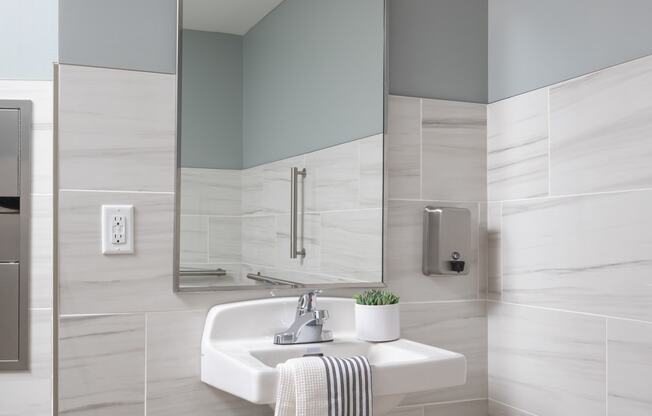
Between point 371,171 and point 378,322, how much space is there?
0.45 m

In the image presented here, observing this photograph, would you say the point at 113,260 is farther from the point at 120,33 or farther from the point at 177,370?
the point at 120,33

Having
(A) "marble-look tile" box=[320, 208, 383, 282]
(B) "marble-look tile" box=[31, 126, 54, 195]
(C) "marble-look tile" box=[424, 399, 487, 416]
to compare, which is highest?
(B) "marble-look tile" box=[31, 126, 54, 195]

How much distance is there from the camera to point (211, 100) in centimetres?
177

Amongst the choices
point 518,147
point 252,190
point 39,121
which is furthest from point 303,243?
point 39,121

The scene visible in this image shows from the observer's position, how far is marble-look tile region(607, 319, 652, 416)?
157cm

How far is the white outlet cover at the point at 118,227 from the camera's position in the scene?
1.68m

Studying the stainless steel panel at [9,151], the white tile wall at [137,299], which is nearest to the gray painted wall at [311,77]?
the white tile wall at [137,299]

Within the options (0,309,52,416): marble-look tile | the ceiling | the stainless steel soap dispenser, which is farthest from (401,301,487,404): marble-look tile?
(0,309,52,416): marble-look tile

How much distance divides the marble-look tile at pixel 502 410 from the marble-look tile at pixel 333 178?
2.55 ft

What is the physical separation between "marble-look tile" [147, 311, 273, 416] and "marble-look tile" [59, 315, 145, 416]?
30 millimetres

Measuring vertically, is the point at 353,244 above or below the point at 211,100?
below

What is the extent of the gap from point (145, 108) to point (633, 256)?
128cm

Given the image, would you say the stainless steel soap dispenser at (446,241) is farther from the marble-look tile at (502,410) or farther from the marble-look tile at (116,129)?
the marble-look tile at (116,129)

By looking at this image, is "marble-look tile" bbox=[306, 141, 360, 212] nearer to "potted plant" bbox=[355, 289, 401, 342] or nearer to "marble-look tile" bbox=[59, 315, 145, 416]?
"potted plant" bbox=[355, 289, 401, 342]
